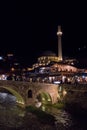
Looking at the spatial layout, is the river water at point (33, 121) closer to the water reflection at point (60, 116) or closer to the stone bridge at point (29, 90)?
the water reflection at point (60, 116)

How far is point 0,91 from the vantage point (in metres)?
88.3

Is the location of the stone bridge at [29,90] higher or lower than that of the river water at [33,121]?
higher

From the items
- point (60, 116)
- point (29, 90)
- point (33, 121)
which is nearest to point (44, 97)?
point (29, 90)

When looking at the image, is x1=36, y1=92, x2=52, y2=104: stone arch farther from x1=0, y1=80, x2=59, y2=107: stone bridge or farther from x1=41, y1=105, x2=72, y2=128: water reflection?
x1=41, y1=105, x2=72, y2=128: water reflection

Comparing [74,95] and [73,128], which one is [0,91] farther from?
[73,128]

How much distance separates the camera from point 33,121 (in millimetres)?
46625

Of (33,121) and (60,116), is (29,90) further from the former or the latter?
(33,121)

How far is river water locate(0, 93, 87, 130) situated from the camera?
42.5 metres

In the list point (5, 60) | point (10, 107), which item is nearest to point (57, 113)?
point (10, 107)

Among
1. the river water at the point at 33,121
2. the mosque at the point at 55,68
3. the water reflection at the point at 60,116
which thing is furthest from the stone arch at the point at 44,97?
the mosque at the point at 55,68

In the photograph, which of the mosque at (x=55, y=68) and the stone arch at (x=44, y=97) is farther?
the mosque at (x=55, y=68)

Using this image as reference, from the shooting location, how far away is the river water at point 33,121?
42.5m

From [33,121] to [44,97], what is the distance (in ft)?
64.2

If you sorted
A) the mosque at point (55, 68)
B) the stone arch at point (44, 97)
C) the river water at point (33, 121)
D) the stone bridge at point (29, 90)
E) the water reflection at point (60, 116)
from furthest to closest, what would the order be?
the mosque at point (55, 68), the stone arch at point (44, 97), the stone bridge at point (29, 90), the water reflection at point (60, 116), the river water at point (33, 121)
